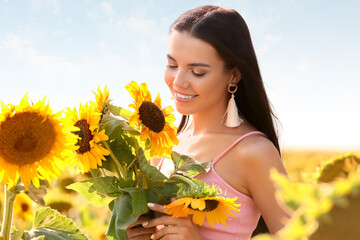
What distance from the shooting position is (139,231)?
122cm

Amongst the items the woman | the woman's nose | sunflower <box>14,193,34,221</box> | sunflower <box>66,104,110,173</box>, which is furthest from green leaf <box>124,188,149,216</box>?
sunflower <box>14,193,34,221</box>

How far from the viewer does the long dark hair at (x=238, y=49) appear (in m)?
1.78

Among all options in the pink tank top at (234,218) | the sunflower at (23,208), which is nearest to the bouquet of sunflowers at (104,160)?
the pink tank top at (234,218)

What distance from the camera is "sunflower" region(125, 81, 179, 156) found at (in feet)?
3.83

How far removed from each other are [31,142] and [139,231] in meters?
0.46

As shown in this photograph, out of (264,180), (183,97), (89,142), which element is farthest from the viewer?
(183,97)

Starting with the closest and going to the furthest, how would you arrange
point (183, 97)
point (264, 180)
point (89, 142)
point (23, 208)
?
point (89, 142)
point (264, 180)
point (183, 97)
point (23, 208)

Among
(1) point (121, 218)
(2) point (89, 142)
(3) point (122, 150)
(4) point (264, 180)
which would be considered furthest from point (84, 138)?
(4) point (264, 180)

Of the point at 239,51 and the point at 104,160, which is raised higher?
the point at 239,51

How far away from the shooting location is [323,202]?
21 cm

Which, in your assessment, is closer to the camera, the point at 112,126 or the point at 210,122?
the point at 112,126

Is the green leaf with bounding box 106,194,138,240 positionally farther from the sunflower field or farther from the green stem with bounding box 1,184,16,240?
the green stem with bounding box 1,184,16,240

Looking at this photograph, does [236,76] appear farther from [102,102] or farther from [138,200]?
[138,200]

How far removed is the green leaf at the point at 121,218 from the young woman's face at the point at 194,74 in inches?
27.9
